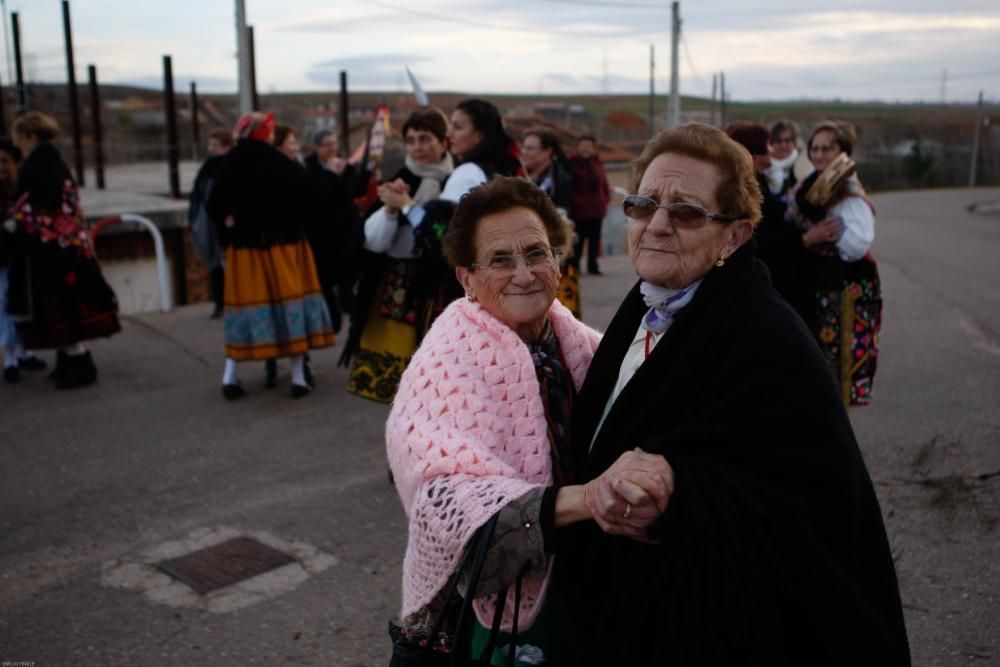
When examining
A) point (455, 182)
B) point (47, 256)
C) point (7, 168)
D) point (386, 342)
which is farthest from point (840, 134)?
point (7, 168)

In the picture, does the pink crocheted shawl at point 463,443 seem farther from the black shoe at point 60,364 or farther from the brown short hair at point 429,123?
the black shoe at point 60,364

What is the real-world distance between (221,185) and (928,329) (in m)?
7.05

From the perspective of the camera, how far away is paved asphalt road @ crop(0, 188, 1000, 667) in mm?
3797

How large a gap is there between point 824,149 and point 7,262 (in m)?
5.95

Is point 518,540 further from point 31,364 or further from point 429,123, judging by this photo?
point 31,364

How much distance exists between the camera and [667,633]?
6.03ft

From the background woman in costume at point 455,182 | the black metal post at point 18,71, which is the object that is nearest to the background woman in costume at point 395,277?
the background woman in costume at point 455,182

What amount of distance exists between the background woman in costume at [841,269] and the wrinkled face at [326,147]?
514cm

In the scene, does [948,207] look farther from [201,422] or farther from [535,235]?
[535,235]

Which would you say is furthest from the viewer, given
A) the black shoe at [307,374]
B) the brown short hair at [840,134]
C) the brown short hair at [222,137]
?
the brown short hair at [222,137]

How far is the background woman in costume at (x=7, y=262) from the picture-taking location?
290 inches

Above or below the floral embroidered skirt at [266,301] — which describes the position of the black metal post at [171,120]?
above

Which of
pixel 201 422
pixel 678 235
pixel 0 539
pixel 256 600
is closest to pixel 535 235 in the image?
A: pixel 678 235

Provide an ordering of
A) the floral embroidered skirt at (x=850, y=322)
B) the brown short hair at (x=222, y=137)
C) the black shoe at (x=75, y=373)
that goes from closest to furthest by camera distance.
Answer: the floral embroidered skirt at (x=850, y=322), the black shoe at (x=75, y=373), the brown short hair at (x=222, y=137)
